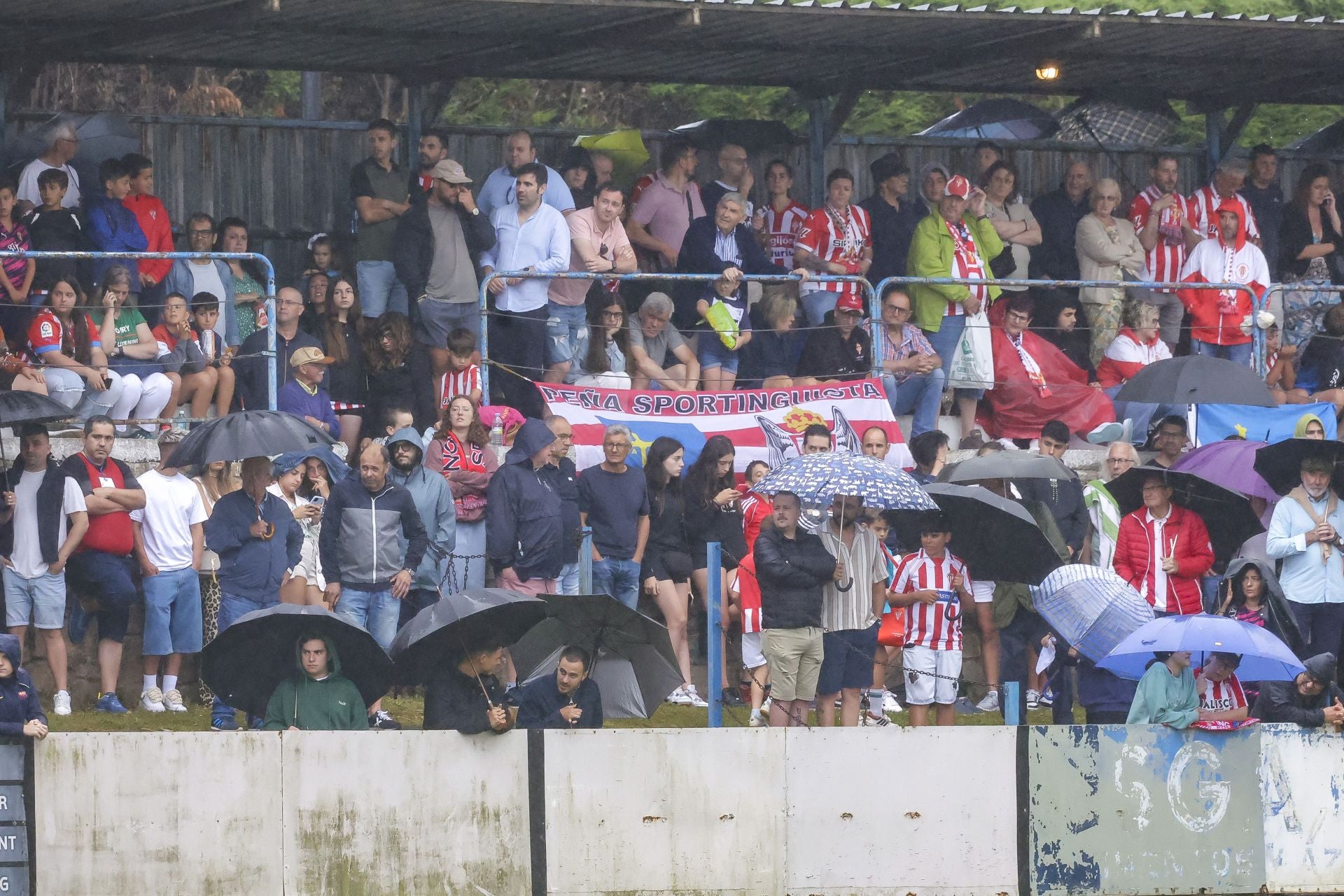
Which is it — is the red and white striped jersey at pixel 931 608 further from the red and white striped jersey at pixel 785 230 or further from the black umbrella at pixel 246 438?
the red and white striped jersey at pixel 785 230

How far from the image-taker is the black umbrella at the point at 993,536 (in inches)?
565

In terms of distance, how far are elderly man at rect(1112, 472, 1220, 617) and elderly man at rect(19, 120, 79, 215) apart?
8.17 metres

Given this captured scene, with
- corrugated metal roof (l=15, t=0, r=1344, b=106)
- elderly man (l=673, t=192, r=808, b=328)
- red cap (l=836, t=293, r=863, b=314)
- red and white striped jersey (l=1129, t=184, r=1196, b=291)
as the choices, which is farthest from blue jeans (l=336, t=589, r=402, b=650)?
red and white striped jersey (l=1129, t=184, r=1196, b=291)

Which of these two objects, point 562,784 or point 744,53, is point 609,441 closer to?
point 562,784

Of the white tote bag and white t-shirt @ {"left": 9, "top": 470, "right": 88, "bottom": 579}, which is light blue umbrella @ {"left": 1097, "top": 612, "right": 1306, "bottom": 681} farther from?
white t-shirt @ {"left": 9, "top": 470, "right": 88, "bottom": 579}

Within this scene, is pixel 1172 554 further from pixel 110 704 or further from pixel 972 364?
pixel 110 704

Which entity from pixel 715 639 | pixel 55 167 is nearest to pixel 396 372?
pixel 55 167

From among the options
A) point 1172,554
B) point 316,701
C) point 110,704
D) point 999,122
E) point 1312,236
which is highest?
point 999,122

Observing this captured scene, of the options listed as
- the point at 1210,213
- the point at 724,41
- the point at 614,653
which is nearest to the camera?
the point at 614,653

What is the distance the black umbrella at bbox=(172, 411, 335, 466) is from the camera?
13.7 m

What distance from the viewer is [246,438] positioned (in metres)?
13.8

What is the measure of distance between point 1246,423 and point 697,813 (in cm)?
723

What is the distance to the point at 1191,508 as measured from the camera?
1537 cm

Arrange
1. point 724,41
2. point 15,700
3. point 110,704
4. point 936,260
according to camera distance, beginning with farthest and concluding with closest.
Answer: point 724,41 → point 936,260 → point 110,704 → point 15,700
